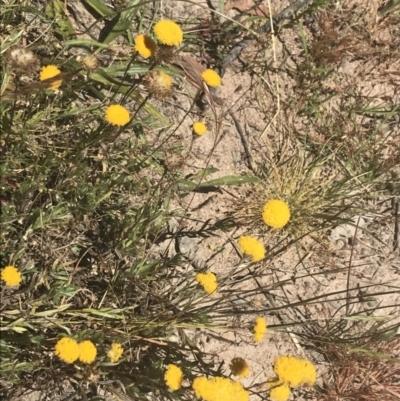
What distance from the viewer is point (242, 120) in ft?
8.97

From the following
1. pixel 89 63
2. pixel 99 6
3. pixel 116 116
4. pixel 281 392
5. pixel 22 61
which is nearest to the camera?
pixel 22 61

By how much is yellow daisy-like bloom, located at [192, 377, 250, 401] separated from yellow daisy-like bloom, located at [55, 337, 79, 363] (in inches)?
13.5

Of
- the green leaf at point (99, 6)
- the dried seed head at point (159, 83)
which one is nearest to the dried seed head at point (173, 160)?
the dried seed head at point (159, 83)

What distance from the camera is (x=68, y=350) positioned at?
63.4 inches

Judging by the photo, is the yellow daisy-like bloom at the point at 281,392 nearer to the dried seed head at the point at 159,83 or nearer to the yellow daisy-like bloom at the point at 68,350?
the yellow daisy-like bloom at the point at 68,350

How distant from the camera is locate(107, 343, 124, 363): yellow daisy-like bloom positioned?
68.9 inches

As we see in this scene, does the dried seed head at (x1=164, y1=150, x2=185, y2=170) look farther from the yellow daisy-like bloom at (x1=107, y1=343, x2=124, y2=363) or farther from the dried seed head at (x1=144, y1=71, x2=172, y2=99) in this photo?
the yellow daisy-like bloom at (x1=107, y1=343, x2=124, y2=363)

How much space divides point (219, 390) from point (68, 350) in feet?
1.42

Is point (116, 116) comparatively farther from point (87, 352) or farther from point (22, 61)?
point (87, 352)

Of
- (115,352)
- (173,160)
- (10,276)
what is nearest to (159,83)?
(173,160)

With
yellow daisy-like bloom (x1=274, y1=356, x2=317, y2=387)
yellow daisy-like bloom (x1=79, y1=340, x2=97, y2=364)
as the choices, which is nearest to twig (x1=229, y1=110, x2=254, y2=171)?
yellow daisy-like bloom (x1=274, y1=356, x2=317, y2=387)

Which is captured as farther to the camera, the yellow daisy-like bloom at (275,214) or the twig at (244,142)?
the twig at (244,142)

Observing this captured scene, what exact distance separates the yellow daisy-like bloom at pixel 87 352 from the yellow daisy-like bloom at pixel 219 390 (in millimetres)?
299

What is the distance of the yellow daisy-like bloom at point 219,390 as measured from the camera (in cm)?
156
